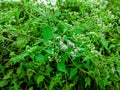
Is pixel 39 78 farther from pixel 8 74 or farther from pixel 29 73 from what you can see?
pixel 8 74

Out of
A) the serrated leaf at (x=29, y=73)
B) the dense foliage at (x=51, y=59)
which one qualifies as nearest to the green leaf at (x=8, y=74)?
the dense foliage at (x=51, y=59)

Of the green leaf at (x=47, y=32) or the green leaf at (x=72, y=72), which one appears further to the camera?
the green leaf at (x=72, y=72)

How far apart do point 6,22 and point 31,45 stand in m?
0.33

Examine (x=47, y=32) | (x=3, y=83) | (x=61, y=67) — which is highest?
(x=47, y=32)

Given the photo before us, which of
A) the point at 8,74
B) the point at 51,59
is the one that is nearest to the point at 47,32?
the point at 51,59

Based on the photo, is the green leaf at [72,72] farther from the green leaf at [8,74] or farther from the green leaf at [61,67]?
→ the green leaf at [8,74]

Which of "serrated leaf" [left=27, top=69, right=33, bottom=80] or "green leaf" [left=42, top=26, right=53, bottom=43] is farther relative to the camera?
"serrated leaf" [left=27, top=69, right=33, bottom=80]

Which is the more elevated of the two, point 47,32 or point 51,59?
point 47,32

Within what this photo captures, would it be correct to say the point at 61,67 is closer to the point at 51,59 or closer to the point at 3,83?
the point at 51,59

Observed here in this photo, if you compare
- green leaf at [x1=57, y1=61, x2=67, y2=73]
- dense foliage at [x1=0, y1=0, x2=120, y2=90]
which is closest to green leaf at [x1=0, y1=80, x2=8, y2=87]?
dense foliage at [x1=0, y1=0, x2=120, y2=90]

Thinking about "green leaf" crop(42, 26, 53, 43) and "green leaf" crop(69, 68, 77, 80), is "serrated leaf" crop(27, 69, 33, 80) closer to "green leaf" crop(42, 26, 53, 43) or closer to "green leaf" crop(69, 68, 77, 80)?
"green leaf" crop(69, 68, 77, 80)

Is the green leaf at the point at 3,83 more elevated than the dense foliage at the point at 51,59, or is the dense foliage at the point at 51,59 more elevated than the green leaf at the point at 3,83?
the dense foliage at the point at 51,59

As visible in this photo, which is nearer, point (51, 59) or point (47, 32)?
point (47, 32)

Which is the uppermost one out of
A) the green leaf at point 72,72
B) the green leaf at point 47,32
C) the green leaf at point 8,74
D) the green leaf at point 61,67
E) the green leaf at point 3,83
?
the green leaf at point 47,32
